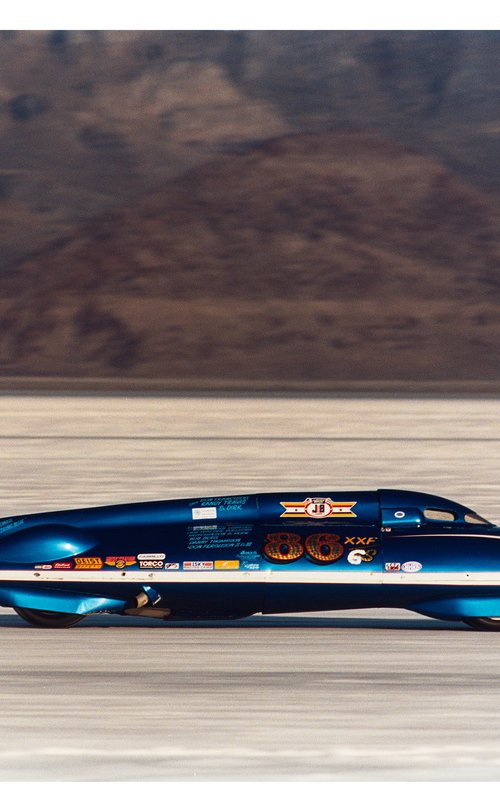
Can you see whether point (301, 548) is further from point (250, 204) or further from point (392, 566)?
point (250, 204)

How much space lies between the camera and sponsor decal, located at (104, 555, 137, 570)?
866 cm

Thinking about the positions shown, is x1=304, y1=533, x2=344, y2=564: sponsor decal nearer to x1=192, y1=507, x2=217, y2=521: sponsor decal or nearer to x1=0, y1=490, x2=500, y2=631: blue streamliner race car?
x1=0, y1=490, x2=500, y2=631: blue streamliner race car

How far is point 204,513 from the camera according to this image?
351 inches

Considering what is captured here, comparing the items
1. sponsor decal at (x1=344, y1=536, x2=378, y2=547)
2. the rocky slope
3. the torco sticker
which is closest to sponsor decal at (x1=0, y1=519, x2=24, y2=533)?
the torco sticker

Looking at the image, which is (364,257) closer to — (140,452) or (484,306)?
(484,306)

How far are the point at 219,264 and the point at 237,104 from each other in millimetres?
15948

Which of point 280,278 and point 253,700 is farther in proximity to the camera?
point 280,278

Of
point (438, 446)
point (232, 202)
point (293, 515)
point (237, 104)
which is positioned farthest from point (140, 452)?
point (237, 104)

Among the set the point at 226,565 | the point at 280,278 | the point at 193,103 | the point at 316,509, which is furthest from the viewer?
the point at 193,103

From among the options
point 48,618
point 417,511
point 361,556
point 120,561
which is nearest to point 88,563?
point 120,561

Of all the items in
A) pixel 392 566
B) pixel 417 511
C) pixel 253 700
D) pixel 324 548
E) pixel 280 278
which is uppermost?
pixel 280 278

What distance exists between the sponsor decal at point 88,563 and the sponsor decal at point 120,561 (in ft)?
0.15

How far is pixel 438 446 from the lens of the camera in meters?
26.5

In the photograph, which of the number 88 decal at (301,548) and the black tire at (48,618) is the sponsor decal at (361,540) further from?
the black tire at (48,618)
